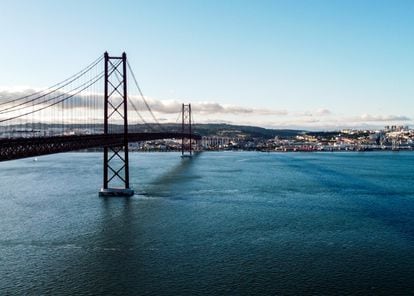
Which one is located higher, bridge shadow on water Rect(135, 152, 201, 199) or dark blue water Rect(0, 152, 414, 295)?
bridge shadow on water Rect(135, 152, 201, 199)

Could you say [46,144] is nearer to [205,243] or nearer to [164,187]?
[205,243]

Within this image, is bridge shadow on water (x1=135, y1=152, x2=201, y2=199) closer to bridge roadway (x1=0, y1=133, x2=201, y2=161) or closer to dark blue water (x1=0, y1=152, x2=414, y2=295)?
dark blue water (x1=0, y1=152, x2=414, y2=295)

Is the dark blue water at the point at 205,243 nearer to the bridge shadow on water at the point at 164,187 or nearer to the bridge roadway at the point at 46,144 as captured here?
the bridge shadow on water at the point at 164,187

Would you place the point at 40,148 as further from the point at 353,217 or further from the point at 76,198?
the point at 353,217

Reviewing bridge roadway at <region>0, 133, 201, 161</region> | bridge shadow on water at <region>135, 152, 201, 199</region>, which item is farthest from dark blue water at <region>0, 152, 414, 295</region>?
bridge roadway at <region>0, 133, 201, 161</region>

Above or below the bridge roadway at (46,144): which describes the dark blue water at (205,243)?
below

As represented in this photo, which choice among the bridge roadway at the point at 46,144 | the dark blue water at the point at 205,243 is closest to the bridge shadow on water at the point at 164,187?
the dark blue water at the point at 205,243

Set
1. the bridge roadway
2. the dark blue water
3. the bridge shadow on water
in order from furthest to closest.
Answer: the bridge shadow on water, the bridge roadway, the dark blue water

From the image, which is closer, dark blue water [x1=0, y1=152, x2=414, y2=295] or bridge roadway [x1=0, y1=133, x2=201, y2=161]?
dark blue water [x1=0, y1=152, x2=414, y2=295]

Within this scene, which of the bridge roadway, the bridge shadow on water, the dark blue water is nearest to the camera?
the dark blue water

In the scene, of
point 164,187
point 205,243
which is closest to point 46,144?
point 205,243
